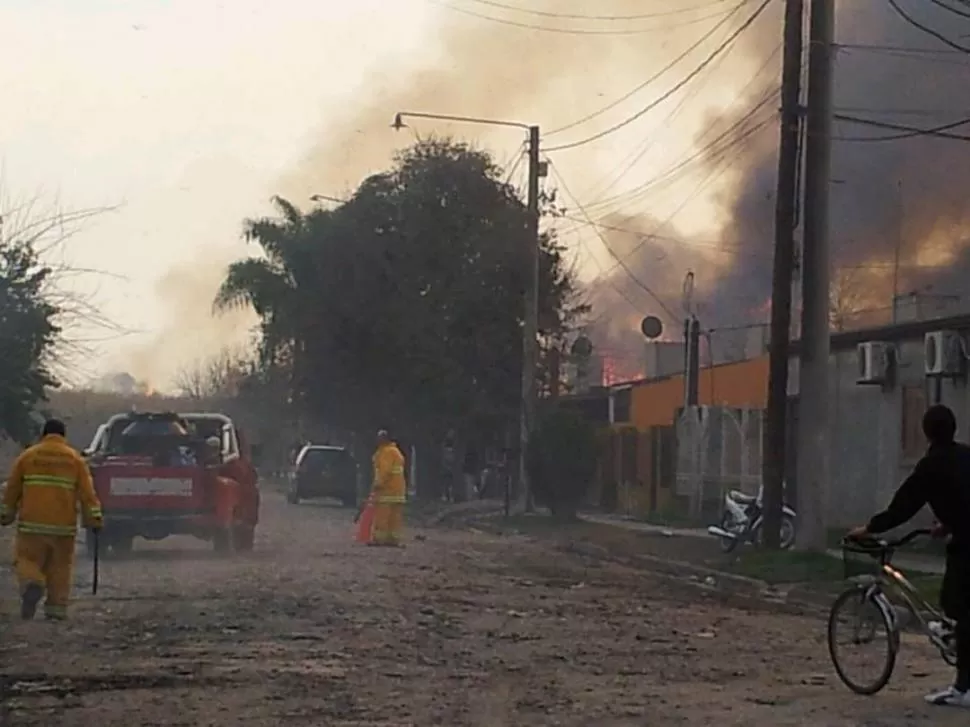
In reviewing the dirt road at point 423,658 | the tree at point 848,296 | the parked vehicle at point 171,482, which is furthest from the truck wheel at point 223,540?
the tree at point 848,296

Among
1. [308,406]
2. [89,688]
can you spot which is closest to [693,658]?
[89,688]

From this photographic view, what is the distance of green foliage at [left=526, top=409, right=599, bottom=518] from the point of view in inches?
1442

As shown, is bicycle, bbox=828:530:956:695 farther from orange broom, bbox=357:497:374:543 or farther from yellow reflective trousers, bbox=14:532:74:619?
orange broom, bbox=357:497:374:543

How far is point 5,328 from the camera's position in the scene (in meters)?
35.2

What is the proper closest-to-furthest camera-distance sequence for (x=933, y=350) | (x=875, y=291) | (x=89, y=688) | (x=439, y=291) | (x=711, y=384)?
1. (x=89, y=688)
2. (x=933, y=350)
3. (x=711, y=384)
4. (x=439, y=291)
5. (x=875, y=291)

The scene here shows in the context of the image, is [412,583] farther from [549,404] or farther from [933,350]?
[549,404]

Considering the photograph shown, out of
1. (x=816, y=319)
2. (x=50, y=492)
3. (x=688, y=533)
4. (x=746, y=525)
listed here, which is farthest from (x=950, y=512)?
(x=688, y=533)

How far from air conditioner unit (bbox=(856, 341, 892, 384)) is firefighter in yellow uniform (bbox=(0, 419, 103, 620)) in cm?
1622

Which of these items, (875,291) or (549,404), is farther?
(875,291)

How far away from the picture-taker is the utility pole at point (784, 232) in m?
23.6

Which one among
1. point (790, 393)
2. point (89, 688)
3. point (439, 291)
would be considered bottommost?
point (89, 688)

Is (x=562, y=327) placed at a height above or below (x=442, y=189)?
below

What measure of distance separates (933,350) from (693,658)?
1425 cm

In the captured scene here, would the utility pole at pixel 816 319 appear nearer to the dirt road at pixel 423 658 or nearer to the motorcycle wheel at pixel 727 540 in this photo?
the motorcycle wheel at pixel 727 540
